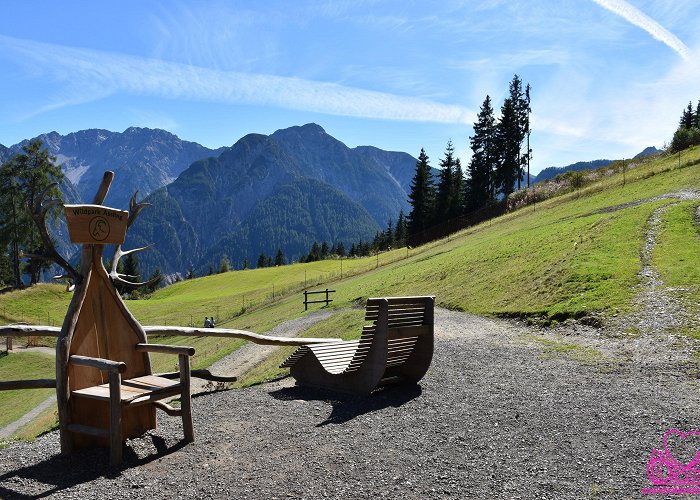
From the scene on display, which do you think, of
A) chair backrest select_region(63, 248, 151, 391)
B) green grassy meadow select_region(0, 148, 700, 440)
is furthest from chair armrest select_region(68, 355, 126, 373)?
green grassy meadow select_region(0, 148, 700, 440)

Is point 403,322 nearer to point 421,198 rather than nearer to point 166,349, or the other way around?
point 166,349

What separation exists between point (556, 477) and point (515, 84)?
258 ft

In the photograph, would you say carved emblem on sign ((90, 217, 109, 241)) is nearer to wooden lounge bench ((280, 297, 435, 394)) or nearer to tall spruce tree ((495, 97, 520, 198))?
wooden lounge bench ((280, 297, 435, 394))

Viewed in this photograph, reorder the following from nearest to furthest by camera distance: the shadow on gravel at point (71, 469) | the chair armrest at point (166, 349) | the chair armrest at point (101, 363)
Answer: the shadow on gravel at point (71, 469) → the chair armrest at point (101, 363) → the chair armrest at point (166, 349)

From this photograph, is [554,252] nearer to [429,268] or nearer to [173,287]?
[429,268]

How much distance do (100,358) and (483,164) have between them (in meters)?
71.4

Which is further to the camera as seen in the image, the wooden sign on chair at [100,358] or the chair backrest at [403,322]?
the chair backrest at [403,322]

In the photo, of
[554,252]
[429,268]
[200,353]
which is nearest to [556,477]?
[554,252]

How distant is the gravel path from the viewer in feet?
A: 18.8

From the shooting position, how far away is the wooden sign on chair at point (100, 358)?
22.1 feet

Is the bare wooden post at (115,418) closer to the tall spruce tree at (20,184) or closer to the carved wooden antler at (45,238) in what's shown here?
the carved wooden antler at (45,238)

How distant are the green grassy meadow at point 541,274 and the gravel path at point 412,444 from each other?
17.0ft

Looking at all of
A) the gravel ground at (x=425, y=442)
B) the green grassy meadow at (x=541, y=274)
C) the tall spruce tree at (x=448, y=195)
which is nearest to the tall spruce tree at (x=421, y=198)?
the tall spruce tree at (x=448, y=195)

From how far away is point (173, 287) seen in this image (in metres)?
74.1
